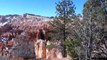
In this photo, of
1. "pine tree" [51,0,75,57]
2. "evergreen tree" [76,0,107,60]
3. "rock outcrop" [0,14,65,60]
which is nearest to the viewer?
"evergreen tree" [76,0,107,60]

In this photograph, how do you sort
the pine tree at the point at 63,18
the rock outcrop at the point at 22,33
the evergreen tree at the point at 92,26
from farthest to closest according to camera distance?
the rock outcrop at the point at 22,33 → the pine tree at the point at 63,18 → the evergreen tree at the point at 92,26

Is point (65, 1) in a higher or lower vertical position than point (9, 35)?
higher

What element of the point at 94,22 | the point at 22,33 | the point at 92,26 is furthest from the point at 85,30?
the point at 22,33

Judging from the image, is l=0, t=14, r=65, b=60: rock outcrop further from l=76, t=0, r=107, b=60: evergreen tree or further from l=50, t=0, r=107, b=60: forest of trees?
l=76, t=0, r=107, b=60: evergreen tree

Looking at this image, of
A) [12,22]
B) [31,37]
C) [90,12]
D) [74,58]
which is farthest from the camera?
[12,22]

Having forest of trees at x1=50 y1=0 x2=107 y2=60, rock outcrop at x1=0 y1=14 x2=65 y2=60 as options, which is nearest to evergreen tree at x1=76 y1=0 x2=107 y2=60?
forest of trees at x1=50 y1=0 x2=107 y2=60

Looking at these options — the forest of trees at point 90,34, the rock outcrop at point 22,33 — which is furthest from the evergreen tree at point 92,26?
the rock outcrop at point 22,33

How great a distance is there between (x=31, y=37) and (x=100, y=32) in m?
31.4

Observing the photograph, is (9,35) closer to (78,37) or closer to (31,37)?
(31,37)

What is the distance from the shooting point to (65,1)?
3500 centimetres

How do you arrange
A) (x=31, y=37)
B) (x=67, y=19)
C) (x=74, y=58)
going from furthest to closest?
(x=31, y=37), (x=67, y=19), (x=74, y=58)

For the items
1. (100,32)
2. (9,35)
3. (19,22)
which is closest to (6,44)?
(9,35)

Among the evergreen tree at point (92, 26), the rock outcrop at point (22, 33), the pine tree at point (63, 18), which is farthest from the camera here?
the rock outcrop at point (22, 33)

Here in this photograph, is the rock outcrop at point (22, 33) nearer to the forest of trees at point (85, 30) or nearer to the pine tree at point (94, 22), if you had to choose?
the forest of trees at point (85, 30)
